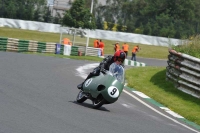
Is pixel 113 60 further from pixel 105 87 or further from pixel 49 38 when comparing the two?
pixel 49 38

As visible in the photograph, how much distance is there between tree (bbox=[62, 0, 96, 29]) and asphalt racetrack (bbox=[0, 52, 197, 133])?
94.0ft

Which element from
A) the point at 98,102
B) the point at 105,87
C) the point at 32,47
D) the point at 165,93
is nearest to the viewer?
the point at 105,87

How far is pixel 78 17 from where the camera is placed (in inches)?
1768

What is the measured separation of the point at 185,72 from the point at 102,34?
45.2 m

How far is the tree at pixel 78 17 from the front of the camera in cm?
4453

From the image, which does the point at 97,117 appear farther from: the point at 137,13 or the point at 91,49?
the point at 137,13

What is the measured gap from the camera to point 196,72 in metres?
14.8

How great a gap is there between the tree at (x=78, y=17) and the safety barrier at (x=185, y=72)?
2770 centimetres

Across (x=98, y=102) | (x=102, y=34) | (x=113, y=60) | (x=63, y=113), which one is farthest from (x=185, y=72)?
(x=102, y=34)

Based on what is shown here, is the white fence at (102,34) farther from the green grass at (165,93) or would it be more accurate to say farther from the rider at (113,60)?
the rider at (113,60)

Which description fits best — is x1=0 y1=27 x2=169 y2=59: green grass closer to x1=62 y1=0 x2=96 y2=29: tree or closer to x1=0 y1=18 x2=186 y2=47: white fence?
x1=0 y1=18 x2=186 y2=47: white fence

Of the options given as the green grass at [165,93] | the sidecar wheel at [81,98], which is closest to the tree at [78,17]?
the green grass at [165,93]

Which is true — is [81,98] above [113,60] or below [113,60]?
below

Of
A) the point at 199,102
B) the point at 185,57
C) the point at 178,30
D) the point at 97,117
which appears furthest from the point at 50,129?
the point at 178,30
